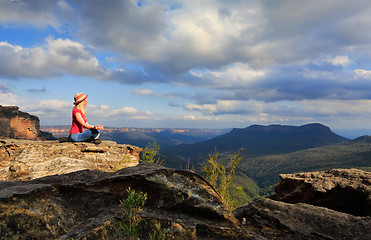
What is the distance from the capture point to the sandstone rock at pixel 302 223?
4.18 metres

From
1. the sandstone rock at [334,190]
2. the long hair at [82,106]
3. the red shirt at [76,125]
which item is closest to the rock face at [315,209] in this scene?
the sandstone rock at [334,190]

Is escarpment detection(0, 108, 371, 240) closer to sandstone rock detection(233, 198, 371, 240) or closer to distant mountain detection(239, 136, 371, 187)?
sandstone rock detection(233, 198, 371, 240)

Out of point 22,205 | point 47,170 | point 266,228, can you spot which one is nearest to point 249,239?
point 266,228

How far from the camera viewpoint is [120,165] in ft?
34.8

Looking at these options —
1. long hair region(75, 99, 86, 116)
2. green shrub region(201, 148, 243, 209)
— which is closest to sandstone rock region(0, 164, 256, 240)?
green shrub region(201, 148, 243, 209)

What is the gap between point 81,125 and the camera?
423 inches

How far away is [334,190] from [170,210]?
490cm

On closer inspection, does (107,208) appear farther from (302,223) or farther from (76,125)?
(76,125)

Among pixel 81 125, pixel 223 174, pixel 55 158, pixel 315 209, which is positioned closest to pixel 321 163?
pixel 223 174

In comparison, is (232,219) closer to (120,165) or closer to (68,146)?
(120,165)

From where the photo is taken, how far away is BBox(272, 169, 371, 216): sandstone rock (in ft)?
18.6

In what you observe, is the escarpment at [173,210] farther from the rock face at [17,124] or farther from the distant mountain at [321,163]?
the distant mountain at [321,163]

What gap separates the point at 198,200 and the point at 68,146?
345 inches

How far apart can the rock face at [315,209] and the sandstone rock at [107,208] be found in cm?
98
